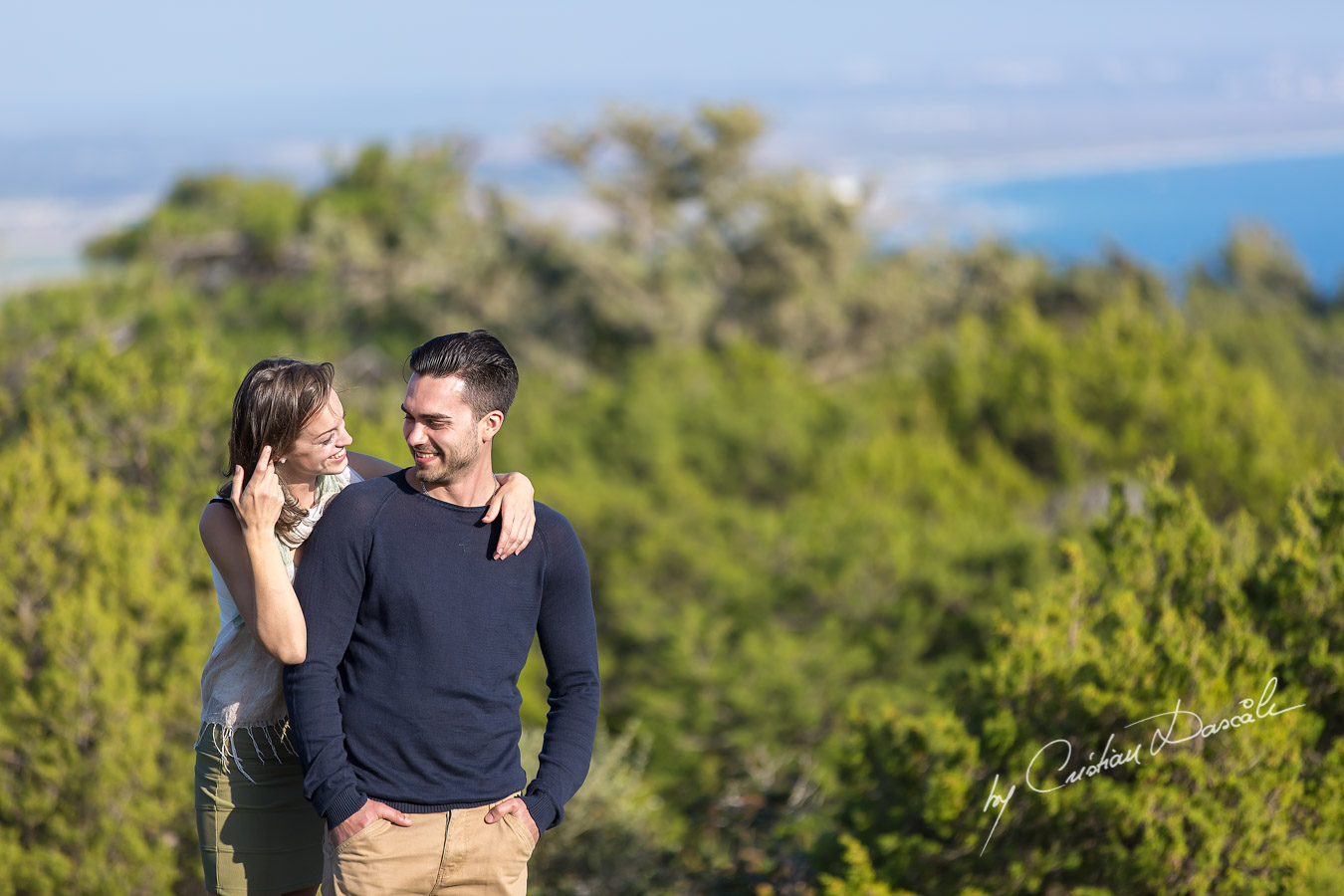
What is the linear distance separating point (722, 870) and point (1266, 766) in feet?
6.23

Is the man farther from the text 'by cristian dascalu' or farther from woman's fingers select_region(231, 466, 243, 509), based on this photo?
the text 'by cristian dascalu'

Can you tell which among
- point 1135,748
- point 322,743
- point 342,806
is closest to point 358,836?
point 342,806

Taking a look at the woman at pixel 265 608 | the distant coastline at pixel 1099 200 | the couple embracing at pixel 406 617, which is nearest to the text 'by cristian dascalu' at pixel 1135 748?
the couple embracing at pixel 406 617

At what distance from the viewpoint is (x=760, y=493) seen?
55.4 ft

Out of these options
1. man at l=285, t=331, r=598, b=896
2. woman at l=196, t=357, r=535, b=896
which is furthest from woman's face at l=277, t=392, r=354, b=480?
man at l=285, t=331, r=598, b=896

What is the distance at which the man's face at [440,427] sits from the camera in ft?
8.16

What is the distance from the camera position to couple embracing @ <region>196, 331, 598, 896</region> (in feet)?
8.05

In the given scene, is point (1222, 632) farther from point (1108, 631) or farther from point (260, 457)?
point (260, 457)

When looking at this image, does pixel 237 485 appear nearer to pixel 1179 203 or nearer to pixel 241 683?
pixel 241 683

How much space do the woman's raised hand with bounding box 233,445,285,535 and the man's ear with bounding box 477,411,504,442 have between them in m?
0.40

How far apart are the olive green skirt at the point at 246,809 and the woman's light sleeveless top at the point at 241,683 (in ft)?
0.05

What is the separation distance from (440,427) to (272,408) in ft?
1.08

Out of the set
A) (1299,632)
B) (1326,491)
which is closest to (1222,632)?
(1299,632)

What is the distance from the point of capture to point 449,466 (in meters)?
2.52
